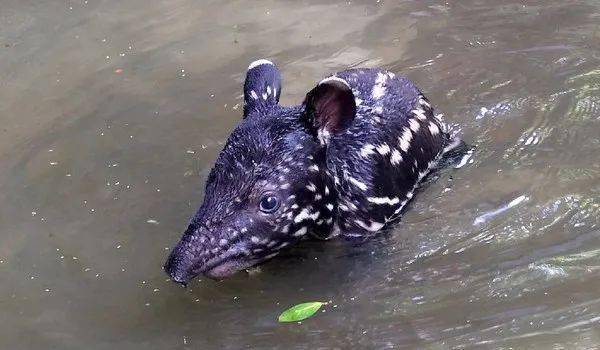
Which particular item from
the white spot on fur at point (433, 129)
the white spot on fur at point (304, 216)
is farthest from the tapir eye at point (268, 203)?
the white spot on fur at point (433, 129)

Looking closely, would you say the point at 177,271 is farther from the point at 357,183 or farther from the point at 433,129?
the point at 433,129

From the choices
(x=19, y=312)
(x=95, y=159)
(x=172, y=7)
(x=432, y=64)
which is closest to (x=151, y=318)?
(x=19, y=312)

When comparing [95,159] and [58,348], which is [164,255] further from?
[95,159]

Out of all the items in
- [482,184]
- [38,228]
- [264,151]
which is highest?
[264,151]

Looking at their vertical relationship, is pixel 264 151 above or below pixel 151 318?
above

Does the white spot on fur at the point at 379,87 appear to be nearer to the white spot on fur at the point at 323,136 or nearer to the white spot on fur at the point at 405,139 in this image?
the white spot on fur at the point at 405,139

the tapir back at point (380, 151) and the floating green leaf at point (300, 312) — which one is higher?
the tapir back at point (380, 151)
